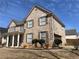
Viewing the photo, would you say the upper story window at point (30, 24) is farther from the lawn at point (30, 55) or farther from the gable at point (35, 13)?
the lawn at point (30, 55)

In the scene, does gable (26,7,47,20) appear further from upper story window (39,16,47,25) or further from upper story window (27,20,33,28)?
upper story window (27,20,33,28)

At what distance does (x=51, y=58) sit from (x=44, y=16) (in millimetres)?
15235

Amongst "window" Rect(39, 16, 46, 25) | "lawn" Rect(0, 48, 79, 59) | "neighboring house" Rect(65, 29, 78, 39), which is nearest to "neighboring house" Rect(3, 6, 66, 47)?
"window" Rect(39, 16, 46, 25)

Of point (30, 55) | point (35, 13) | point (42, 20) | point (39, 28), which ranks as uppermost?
point (35, 13)

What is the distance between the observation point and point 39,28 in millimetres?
27641

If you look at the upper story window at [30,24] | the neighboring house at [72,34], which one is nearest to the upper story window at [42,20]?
the upper story window at [30,24]

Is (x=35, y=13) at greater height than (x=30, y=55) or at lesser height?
greater

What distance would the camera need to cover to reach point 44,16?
27172 millimetres

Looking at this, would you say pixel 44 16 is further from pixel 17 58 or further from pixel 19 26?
pixel 17 58

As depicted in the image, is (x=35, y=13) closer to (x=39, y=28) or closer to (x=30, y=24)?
(x=30, y=24)

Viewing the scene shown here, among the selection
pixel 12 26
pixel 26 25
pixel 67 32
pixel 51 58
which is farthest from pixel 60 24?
pixel 67 32

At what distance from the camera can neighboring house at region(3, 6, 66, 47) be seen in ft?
86.1

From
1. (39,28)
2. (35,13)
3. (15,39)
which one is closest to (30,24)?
(35,13)

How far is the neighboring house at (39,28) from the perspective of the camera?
1033 inches
